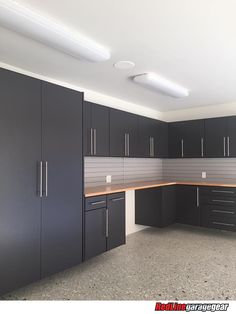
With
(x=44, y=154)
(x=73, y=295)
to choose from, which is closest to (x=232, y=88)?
(x=44, y=154)

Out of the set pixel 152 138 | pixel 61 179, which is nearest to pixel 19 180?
pixel 61 179

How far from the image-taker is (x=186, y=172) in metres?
5.77

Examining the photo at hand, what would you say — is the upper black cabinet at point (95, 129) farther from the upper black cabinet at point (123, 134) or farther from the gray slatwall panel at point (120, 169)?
the gray slatwall panel at point (120, 169)

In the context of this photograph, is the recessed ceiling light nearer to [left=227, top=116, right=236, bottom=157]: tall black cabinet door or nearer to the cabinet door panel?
the cabinet door panel

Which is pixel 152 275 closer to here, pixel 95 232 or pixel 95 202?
pixel 95 232

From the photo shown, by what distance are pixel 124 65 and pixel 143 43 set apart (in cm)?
57

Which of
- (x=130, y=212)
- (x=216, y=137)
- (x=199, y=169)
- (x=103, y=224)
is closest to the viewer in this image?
(x=103, y=224)

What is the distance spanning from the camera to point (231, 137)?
16.1 ft

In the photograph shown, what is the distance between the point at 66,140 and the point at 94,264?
1713 millimetres

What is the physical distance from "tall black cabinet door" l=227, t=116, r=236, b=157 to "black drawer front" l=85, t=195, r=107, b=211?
2872mm

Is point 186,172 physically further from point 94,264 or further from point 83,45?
point 83,45

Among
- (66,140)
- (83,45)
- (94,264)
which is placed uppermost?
(83,45)

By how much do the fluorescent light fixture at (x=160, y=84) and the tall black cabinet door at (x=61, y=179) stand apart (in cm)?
95

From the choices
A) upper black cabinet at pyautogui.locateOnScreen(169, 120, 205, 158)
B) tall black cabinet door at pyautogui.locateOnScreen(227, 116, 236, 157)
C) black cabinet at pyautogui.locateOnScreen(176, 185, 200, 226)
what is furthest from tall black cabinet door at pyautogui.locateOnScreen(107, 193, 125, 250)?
tall black cabinet door at pyautogui.locateOnScreen(227, 116, 236, 157)
